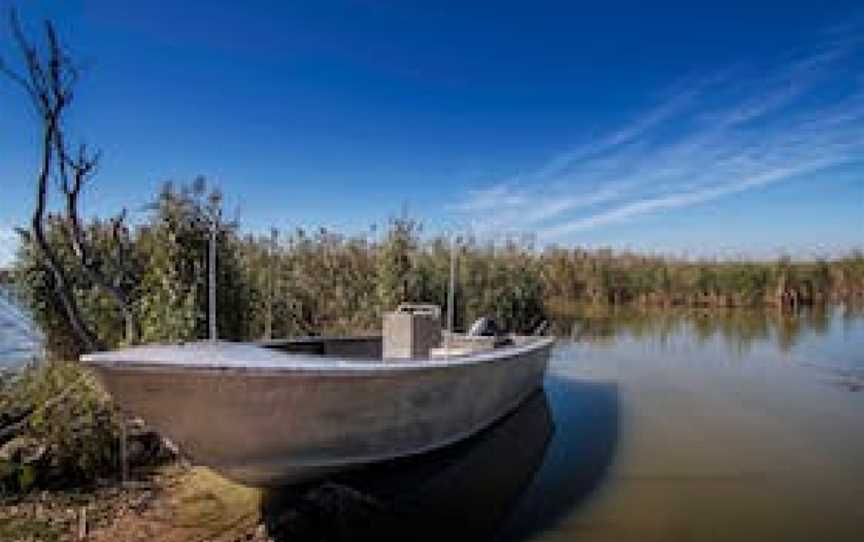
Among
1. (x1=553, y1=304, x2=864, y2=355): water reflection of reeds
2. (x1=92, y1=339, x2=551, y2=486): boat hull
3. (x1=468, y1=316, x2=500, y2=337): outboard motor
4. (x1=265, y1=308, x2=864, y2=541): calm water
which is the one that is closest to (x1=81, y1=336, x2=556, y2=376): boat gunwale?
(x1=92, y1=339, x2=551, y2=486): boat hull

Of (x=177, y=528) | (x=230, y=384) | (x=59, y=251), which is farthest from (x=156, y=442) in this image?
(x=59, y=251)

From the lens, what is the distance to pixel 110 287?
10.6m

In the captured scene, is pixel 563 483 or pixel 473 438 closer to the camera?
pixel 563 483

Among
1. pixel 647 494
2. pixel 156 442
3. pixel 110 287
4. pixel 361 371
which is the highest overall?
pixel 110 287

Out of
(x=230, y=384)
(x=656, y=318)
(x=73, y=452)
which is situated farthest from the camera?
(x=656, y=318)

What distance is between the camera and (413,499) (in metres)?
7.38

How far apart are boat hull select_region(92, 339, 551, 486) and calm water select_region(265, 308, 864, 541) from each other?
463 mm

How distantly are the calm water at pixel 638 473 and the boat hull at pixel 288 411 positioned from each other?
1.52 feet

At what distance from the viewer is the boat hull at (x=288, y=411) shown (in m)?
5.59

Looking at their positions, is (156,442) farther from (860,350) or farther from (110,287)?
(860,350)

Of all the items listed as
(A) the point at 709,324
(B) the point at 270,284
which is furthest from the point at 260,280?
(A) the point at 709,324

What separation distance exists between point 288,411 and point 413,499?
193cm

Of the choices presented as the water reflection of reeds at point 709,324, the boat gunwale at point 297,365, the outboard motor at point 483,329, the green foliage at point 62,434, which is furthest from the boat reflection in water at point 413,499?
the water reflection of reeds at point 709,324

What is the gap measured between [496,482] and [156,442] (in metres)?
3.58
